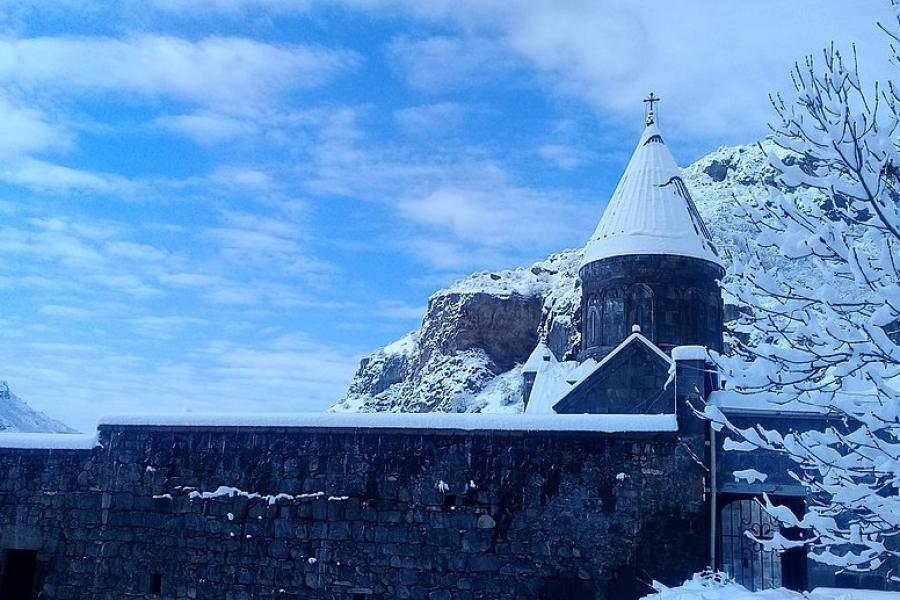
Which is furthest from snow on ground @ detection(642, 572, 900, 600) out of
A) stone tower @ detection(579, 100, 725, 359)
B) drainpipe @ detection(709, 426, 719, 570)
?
stone tower @ detection(579, 100, 725, 359)

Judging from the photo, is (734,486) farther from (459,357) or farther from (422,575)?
(459,357)

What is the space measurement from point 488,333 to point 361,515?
49.1 metres

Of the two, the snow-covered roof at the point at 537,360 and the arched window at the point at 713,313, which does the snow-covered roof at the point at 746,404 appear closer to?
the arched window at the point at 713,313

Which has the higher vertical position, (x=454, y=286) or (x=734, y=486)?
(x=454, y=286)

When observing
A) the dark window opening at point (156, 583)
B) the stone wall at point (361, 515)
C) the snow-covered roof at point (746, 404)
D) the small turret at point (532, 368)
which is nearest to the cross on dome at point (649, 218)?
the small turret at point (532, 368)

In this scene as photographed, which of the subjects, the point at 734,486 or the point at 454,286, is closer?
the point at 734,486

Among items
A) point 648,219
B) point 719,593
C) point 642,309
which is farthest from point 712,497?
point 648,219

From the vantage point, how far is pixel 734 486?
7.62m

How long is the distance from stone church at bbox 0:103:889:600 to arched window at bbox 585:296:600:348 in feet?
27.1

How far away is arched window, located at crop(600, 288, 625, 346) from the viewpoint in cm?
1797

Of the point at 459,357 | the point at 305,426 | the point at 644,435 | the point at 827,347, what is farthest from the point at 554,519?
the point at 459,357

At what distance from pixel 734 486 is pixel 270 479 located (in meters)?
4.80

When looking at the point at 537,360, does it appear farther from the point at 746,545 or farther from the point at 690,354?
the point at 690,354

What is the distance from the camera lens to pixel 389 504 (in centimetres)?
807
